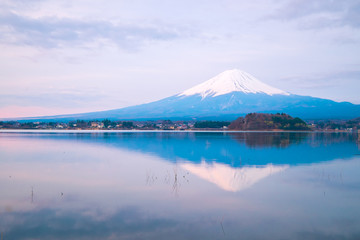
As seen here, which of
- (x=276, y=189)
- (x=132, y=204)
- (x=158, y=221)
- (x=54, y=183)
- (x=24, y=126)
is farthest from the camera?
(x=24, y=126)

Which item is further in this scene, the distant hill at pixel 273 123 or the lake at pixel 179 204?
the distant hill at pixel 273 123

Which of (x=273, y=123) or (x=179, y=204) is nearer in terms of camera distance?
(x=179, y=204)

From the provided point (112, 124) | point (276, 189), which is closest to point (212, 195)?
point (276, 189)

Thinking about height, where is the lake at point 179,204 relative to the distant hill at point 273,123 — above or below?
below

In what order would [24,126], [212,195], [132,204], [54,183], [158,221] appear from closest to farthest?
1. [158,221]
2. [132,204]
3. [212,195]
4. [54,183]
5. [24,126]

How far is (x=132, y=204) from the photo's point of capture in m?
11.1

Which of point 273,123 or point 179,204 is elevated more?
point 273,123

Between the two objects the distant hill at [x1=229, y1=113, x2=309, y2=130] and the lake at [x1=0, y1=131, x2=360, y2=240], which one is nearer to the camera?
the lake at [x1=0, y1=131, x2=360, y2=240]

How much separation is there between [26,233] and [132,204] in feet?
11.7

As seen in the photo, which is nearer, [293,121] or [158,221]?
[158,221]

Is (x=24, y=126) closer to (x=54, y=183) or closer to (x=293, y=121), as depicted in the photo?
(x=293, y=121)

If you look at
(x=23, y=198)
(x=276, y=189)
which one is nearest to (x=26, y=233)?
(x=23, y=198)

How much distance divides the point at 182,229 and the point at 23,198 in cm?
618

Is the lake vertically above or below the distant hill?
below
